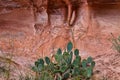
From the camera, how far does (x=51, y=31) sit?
9.30 ft

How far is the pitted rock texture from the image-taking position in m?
2.78

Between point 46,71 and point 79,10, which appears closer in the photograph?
point 46,71

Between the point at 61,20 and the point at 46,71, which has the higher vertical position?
the point at 61,20

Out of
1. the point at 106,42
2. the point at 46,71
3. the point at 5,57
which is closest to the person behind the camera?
the point at 46,71

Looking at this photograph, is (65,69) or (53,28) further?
(53,28)

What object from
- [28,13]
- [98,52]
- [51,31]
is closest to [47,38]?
[51,31]

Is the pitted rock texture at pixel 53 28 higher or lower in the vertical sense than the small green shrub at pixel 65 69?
higher

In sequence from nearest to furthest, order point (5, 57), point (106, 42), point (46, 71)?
point (46, 71) < point (5, 57) < point (106, 42)

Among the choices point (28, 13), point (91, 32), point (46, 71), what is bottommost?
point (46, 71)

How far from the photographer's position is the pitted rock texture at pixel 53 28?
278cm

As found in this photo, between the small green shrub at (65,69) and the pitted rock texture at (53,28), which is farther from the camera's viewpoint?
the pitted rock texture at (53,28)

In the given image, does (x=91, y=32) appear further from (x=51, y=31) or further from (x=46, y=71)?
(x=46, y=71)

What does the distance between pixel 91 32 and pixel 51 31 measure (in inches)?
13.8

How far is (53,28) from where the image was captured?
2842mm
